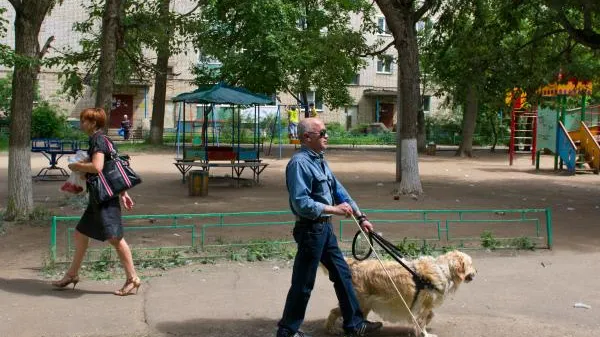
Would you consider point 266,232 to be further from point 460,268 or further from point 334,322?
point 460,268

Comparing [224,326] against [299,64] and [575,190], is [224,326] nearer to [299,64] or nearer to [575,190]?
[575,190]

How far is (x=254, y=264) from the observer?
24.8ft

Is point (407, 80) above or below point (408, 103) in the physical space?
above

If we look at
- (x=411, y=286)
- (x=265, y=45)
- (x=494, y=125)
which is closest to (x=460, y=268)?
(x=411, y=286)

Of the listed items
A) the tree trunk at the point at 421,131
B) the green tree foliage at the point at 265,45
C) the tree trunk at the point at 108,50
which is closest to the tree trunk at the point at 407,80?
the tree trunk at the point at 108,50

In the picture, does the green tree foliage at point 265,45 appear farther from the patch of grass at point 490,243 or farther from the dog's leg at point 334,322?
the dog's leg at point 334,322

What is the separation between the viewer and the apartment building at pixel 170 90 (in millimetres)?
43969

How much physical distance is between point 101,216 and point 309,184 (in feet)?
7.48

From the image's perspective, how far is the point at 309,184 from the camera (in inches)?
185

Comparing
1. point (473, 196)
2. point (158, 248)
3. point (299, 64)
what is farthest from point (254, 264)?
point (299, 64)

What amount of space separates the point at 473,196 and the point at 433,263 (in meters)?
10.2

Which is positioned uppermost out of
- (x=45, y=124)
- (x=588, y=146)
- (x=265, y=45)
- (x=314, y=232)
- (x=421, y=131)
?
(x=265, y=45)

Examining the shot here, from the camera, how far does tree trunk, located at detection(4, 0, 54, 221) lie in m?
9.71

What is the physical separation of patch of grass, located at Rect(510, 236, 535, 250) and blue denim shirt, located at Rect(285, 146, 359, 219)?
4441mm
